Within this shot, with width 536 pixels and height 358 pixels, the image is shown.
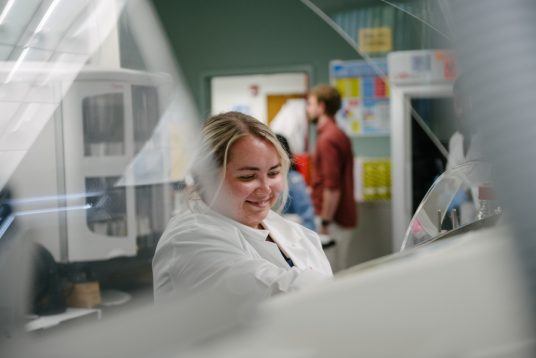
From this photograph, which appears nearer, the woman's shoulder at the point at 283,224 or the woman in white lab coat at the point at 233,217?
the woman in white lab coat at the point at 233,217

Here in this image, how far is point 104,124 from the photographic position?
3.09 feet

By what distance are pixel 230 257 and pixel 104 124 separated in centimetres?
26

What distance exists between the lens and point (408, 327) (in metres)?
0.62

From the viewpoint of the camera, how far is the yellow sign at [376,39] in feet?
5.11

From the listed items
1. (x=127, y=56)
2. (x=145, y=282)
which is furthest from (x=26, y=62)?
(x=145, y=282)

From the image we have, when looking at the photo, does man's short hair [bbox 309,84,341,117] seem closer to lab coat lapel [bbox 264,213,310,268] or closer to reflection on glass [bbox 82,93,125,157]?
lab coat lapel [bbox 264,213,310,268]

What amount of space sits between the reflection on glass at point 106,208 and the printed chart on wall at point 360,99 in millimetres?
4294

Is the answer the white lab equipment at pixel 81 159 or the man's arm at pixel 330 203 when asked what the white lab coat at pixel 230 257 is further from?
the man's arm at pixel 330 203

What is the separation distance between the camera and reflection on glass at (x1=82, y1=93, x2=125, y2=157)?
92 centimetres

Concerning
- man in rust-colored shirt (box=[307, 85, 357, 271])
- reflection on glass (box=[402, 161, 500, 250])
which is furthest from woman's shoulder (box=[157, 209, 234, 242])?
man in rust-colored shirt (box=[307, 85, 357, 271])

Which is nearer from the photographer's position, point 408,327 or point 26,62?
point 408,327

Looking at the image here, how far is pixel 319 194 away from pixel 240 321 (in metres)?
3.34

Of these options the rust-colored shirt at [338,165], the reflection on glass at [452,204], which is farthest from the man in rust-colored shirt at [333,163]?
the reflection on glass at [452,204]

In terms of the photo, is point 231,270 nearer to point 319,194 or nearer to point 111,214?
point 111,214
